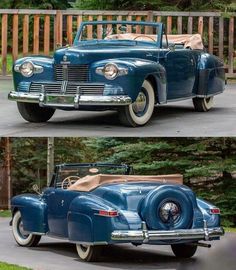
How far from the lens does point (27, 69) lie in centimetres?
1230

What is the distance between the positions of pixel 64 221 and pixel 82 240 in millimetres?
921

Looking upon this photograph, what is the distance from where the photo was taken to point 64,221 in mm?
10867

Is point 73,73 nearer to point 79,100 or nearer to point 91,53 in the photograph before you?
point 91,53

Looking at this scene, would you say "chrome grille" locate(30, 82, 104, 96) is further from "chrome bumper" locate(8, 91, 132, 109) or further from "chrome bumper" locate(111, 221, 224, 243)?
"chrome bumper" locate(111, 221, 224, 243)

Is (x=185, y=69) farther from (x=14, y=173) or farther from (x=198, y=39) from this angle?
(x=14, y=173)

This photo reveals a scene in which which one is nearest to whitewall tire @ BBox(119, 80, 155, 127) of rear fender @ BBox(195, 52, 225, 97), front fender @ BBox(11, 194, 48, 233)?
front fender @ BBox(11, 194, 48, 233)

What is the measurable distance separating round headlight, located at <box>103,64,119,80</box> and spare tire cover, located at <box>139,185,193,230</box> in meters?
2.23

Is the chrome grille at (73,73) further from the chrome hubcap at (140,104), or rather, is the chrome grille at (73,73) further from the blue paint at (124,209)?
the blue paint at (124,209)

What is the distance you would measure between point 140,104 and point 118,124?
0.56 meters

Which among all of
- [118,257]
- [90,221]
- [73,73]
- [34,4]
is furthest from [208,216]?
[34,4]

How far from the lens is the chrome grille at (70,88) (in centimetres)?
1156

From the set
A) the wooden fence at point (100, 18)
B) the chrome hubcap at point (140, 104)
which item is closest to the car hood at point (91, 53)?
the chrome hubcap at point (140, 104)

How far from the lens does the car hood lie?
1192cm

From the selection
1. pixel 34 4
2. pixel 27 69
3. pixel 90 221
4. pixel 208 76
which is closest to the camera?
pixel 90 221
